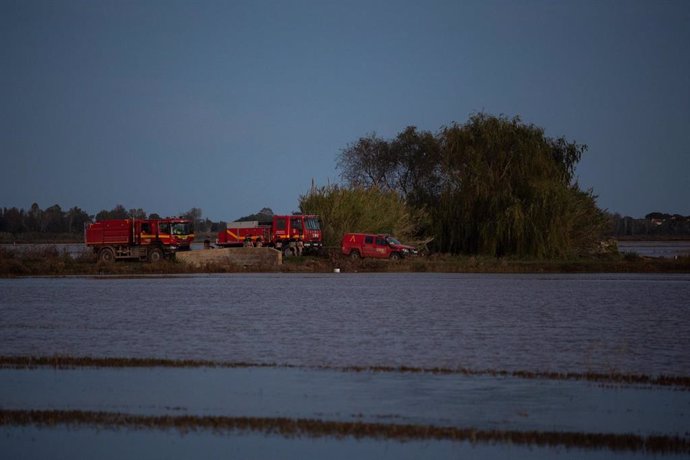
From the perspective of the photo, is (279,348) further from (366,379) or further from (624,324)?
(624,324)

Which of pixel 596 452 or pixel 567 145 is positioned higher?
pixel 567 145

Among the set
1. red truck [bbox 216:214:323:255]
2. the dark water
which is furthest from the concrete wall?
the dark water

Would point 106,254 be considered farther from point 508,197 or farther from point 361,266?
point 508,197

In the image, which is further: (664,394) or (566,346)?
(566,346)

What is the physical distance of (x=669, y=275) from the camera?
190ft

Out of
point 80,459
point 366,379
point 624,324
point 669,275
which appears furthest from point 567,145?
point 80,459

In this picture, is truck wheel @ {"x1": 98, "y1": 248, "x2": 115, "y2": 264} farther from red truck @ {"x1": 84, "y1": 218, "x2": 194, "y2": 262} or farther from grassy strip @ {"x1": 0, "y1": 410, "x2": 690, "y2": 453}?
grassy strip @ {"x1": 0, "y1": 410, "x2": 690, "y2": 453}

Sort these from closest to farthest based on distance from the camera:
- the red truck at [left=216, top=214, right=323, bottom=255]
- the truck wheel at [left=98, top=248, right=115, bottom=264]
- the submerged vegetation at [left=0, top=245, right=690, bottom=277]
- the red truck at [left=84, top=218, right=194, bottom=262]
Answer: the submerged vegetation at [left=0, top=245, right=690, bottom=277], the red truck at [left=84, top=218, right=194, bottom=262], the truck wheel at [left=98, top=248, right=115, bottom=264], the red truck at [left=216, top=214, right=323, bottom=255]

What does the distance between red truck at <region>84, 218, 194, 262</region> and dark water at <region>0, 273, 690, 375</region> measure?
15964 mm

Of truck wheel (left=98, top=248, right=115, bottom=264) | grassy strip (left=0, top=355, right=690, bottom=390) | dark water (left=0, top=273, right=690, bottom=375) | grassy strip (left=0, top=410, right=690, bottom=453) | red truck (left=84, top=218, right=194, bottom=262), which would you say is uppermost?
red truck (left=84, top=218, right=194, bottom=262)

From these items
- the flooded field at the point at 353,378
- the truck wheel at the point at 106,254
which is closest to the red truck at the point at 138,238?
the truck wheel at the point at 106,254

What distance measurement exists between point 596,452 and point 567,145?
226 feet

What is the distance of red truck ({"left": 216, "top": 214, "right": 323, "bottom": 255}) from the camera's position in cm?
6856

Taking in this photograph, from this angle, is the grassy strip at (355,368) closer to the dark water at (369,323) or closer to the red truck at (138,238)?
the dark water at (369,323)
